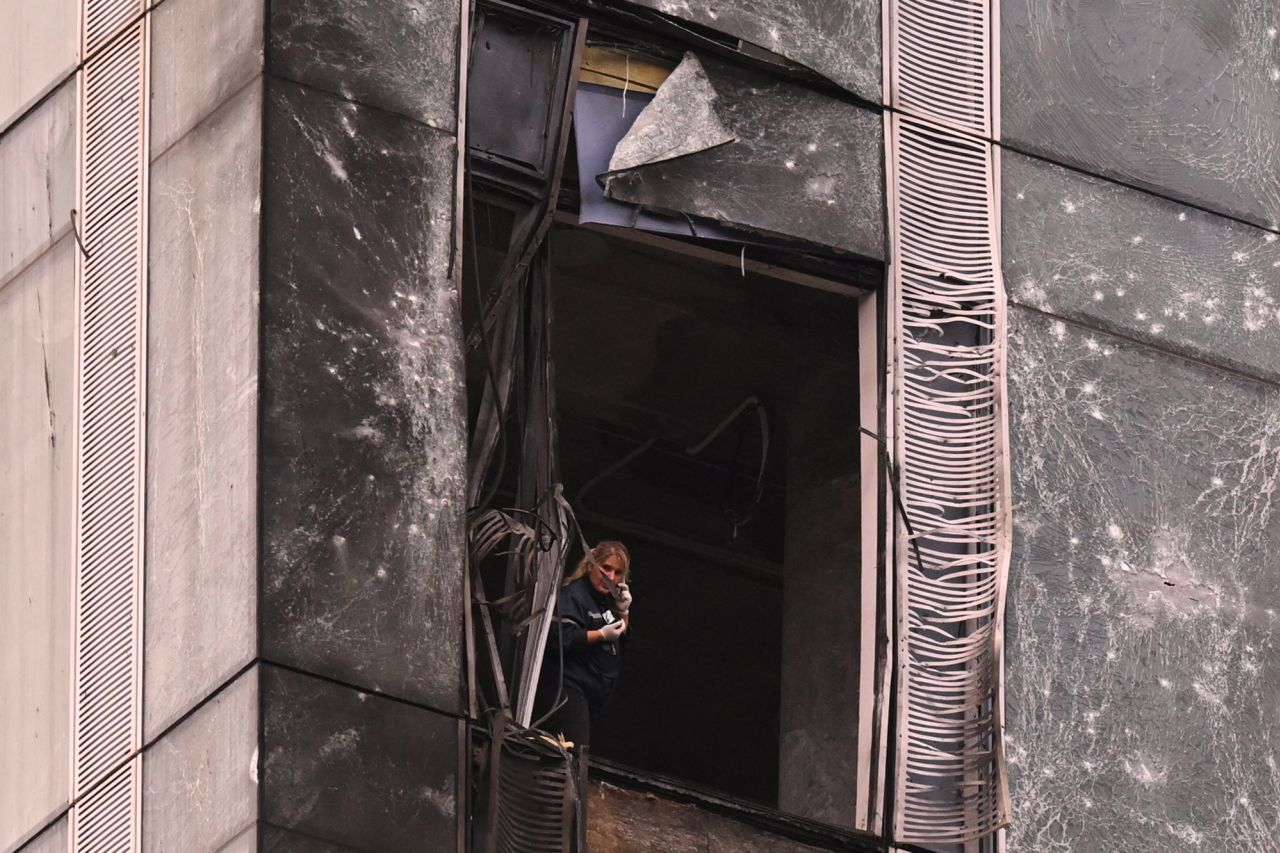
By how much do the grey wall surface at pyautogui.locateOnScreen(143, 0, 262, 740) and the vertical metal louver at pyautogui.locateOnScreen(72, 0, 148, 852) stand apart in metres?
0.12

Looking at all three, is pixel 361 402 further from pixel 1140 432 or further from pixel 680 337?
pixel 680 337

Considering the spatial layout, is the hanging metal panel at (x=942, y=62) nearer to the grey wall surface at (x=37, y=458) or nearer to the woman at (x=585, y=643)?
the woman at (x=585, y=643)

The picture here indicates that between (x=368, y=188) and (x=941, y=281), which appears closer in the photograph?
(x=368, y=188)

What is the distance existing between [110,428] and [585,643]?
3.10m

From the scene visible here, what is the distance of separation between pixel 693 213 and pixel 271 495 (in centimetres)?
340

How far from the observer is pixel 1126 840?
21109 mm

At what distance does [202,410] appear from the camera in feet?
63.3

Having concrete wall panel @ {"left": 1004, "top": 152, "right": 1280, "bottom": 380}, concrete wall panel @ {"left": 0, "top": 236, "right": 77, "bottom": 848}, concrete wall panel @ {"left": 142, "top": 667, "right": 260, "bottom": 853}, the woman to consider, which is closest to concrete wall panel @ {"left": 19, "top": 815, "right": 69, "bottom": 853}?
concrete wall panel @ {"left": 0, "top": 236, "right": 77, "bottom": 848}

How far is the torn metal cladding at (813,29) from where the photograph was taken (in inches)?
846

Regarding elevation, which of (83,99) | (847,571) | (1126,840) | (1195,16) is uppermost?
(1195,16)

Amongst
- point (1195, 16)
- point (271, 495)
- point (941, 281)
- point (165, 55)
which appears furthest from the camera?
point (1195, 16)

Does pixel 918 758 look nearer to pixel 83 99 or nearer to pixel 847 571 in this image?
pixel 847 571

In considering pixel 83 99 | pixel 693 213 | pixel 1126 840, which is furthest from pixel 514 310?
pixel 1126 840

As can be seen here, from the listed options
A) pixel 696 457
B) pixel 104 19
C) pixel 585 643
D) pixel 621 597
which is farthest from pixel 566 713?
pixel 696 457
